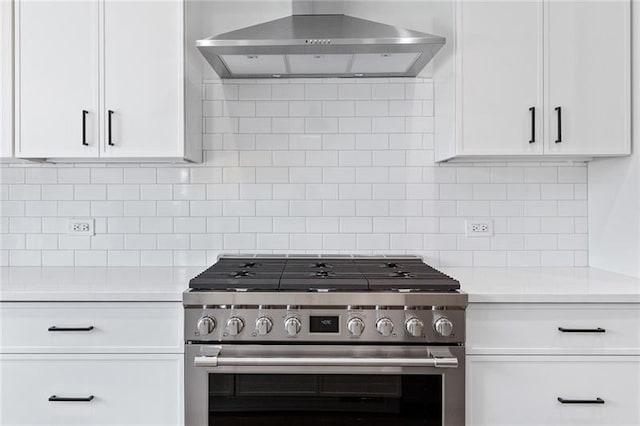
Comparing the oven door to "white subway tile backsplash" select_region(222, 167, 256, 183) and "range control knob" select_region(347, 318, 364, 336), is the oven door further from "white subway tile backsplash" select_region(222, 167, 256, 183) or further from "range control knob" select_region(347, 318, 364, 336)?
"white subway tile backsplash" select_region(222, 167, 256, 183)

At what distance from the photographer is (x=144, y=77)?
7.14ft

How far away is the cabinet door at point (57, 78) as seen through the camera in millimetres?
2168

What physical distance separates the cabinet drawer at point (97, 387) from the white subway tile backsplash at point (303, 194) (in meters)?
0.74

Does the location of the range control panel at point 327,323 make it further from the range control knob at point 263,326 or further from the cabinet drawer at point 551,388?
the cabinet drawer at point 551,388

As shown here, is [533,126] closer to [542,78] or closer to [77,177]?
[542,78]

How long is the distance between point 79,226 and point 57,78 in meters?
0.76

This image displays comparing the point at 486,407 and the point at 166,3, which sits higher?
the point at 166,3

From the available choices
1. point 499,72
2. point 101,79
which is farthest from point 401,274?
point 101,79

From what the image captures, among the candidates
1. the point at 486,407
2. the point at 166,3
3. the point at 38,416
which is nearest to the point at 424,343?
the point at 486,407

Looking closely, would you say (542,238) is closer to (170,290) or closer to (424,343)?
(424,343)

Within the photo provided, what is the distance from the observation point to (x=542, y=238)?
255 cm

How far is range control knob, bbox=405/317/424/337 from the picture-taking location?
5.88 ft

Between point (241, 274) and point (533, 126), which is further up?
point (533, 126)

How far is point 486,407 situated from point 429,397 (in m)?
0.23
